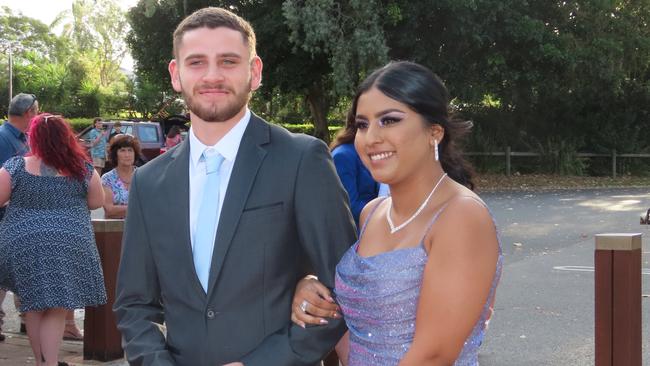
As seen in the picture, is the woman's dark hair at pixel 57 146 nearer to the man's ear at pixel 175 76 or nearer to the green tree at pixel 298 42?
the man's ear at pixel 175 76

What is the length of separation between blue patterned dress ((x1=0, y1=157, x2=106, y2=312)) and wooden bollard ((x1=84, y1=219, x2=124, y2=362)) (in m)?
0.49

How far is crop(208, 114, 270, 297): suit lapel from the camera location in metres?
2.82

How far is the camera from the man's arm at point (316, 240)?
2.82m

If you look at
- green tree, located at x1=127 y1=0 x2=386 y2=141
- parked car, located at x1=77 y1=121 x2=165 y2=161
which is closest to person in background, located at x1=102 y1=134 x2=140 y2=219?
green tree, located at x1=127 y1=0 x2=386 y2=141

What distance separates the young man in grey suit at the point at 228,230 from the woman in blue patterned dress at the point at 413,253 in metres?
0.11

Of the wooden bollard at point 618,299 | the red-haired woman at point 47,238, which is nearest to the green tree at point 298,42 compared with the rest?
the red-haired woman at point 47,238

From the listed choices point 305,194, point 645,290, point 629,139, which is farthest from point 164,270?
point 629,139

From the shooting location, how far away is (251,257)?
2.83 m

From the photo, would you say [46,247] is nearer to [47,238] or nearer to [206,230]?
[47,238]

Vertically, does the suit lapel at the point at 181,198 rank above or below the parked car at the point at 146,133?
above

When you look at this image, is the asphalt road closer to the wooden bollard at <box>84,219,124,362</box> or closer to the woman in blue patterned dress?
the wooden bollard at <box>84,219,124,362</box>

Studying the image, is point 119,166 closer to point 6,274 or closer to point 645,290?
point 6,274

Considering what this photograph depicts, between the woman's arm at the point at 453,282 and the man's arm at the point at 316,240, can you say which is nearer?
the woman's arm at the point at 453,282

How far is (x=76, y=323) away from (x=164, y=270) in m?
6.39
